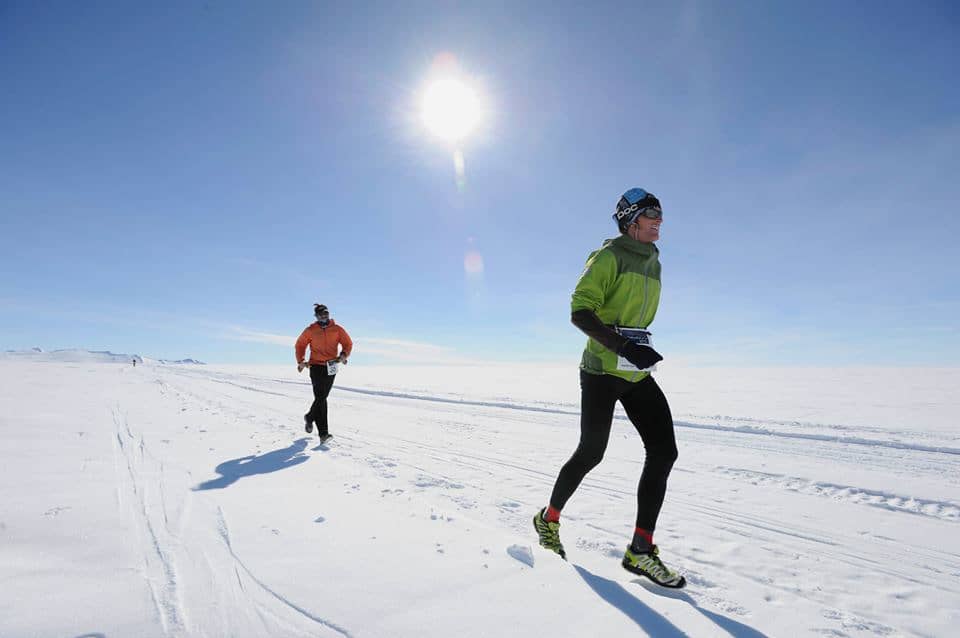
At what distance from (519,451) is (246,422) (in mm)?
5279

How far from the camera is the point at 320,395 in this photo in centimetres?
677

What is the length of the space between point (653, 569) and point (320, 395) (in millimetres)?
5650

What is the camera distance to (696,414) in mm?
12086

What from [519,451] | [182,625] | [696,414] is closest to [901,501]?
[519,451]

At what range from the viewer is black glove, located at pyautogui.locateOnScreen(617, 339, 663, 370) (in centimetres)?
224

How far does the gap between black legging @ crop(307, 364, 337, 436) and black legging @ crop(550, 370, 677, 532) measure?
4790mm

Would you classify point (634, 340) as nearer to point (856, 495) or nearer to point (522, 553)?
point (522, 553)

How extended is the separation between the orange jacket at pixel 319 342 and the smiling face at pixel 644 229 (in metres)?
5.70

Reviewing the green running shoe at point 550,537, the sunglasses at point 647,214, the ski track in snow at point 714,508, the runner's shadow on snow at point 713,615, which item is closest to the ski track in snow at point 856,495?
the ski track in snow at point 714,508

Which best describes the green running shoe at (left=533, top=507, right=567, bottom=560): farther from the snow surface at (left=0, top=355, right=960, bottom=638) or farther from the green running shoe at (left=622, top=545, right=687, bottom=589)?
the green running shoe at (left=622, top=545, right=687, bottom=589)

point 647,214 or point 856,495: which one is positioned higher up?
point 647,214

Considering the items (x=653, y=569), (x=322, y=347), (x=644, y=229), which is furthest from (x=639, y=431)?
(x=322, y=347)

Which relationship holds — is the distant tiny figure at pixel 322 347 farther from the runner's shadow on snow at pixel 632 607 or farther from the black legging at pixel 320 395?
the runner's shadow on snow at pixel 632 607

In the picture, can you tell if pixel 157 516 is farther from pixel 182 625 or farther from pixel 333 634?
pixel 333 634
